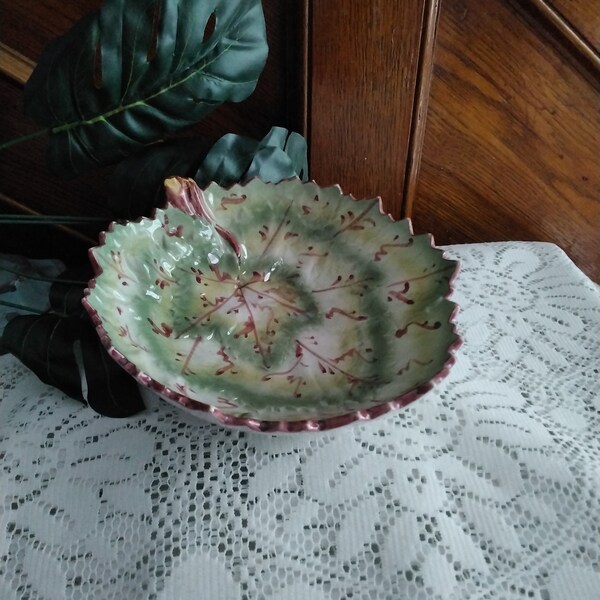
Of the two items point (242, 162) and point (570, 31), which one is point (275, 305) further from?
point (570, 31)

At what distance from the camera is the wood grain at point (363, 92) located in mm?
653

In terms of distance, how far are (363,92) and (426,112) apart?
0.09m

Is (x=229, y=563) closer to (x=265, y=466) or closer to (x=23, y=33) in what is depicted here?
(x=265, y=466)

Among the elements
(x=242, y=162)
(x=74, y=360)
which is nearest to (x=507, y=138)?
(x=242, y=162)

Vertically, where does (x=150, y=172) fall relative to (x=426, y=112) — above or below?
below

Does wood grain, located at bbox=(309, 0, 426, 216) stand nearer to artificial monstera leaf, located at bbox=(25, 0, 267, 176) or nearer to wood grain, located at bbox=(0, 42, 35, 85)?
artificial monstera leaf, located at bbox=(25, 0, 267, 176)

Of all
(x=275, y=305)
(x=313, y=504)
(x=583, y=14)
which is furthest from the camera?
(x=583, y=14)

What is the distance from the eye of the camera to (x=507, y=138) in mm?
755

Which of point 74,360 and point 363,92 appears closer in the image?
point 74,360

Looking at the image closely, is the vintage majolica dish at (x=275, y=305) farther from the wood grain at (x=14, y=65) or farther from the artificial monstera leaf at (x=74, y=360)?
the wood grain at (x=14, y=65)

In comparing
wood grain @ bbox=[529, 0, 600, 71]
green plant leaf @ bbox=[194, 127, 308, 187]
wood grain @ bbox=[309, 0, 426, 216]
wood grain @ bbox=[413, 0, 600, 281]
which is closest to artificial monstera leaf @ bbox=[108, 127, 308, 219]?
green plant leaf @ bbox=[194, 127, 308, 187]

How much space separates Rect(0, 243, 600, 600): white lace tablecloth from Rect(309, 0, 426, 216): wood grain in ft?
1.11

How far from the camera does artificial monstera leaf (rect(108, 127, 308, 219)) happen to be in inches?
24.0

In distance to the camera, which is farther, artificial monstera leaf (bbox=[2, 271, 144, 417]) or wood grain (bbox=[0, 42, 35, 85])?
wood grain (bbox=[0, 42, 35, 85])
